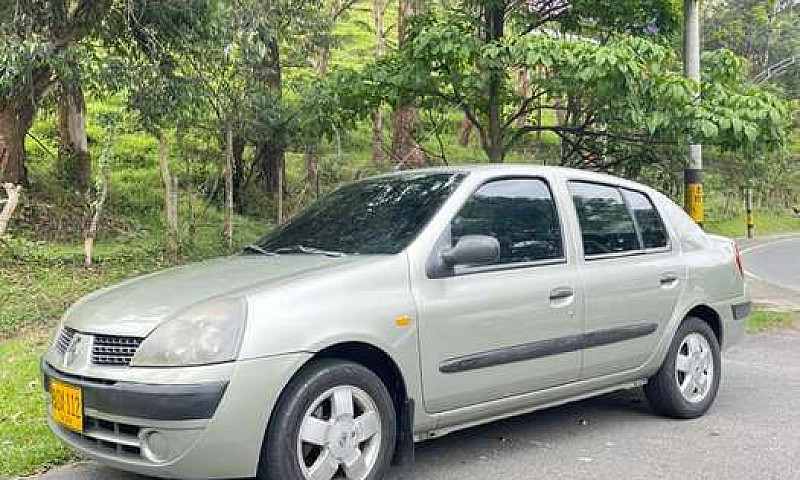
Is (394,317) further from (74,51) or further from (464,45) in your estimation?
(74,51)

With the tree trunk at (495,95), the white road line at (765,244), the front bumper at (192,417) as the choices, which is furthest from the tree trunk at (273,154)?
the white road line at (765,244)

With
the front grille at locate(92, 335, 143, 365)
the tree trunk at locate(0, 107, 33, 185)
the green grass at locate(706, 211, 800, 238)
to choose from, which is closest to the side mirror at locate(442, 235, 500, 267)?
the front grille at locate(92, 335, 143, 365)

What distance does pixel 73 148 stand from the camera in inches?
530

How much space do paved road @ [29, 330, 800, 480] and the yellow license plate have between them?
62 centimetres

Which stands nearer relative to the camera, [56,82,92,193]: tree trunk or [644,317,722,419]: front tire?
[644,317,722,419]: front tire

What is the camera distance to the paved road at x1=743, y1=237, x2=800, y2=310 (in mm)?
12324

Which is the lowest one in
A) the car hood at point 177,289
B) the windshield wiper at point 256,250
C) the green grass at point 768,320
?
the green grass at point 768,320

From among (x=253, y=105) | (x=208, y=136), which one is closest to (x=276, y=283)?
(x=253, y=105)

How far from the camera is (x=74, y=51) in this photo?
29.7 feet

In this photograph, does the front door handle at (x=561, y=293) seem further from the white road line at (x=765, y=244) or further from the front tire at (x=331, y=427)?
the white road line at (x=765, y=244)

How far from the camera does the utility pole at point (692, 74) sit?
952 centimetres

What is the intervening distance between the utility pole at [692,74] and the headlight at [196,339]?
7.13 metres

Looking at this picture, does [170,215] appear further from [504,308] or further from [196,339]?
[196,339]

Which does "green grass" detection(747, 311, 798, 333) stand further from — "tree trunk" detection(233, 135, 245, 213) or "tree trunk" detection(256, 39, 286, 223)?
"tree trunk" detection(233, 135, 245, 213)
